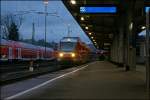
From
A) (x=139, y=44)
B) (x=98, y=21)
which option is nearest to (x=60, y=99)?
(x=98, y=21)

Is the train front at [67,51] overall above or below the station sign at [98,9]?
below

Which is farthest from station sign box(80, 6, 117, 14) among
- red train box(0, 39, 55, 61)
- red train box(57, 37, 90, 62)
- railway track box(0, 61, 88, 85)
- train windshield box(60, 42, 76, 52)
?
red train box(0, 39, 55, 61)

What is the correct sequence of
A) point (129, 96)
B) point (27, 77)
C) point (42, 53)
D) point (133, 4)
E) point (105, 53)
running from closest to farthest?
1. point (129, 96)
2. point (27, 77)
3. point (133, 4)
4. point (42, 53)
5. point (105, 53)

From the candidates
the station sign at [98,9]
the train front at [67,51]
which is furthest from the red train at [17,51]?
the station sign at [98,9]

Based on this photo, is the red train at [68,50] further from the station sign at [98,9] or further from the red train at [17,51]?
the station sign at [98,9]

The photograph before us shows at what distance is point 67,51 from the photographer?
178 ft

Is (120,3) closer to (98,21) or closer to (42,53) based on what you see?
(98,21)

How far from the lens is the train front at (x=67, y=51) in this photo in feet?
176

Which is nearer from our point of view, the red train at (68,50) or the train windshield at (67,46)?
the red train at (68,50)

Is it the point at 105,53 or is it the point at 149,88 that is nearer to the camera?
the point at 149,88

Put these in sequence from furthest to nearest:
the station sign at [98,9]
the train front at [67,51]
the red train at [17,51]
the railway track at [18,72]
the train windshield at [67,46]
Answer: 1. the red train at [17,51]
2. the train windshield at [67,46]
3. the train front at [67,51]
4. the station sign at [98,9]
5. the railway track at [18,72]

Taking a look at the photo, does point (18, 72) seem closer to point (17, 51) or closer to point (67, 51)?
point (67, 51)

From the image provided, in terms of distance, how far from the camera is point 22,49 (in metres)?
69.8

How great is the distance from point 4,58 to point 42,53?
33753 millimetres
